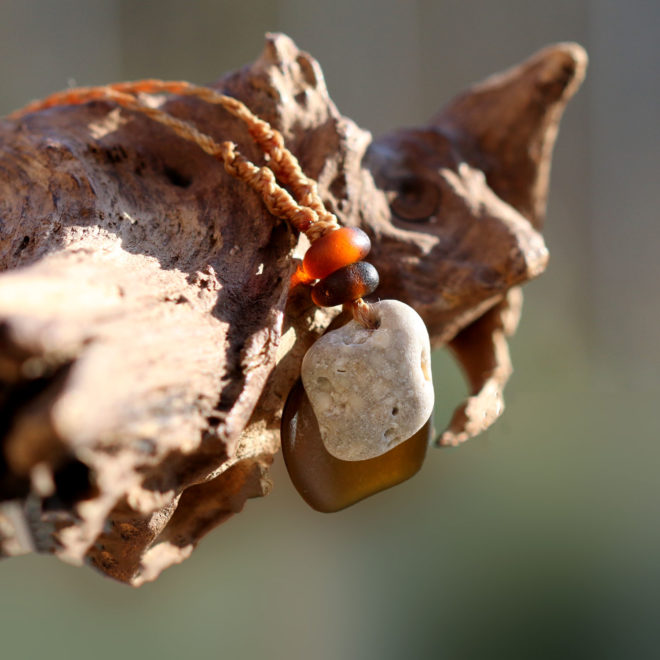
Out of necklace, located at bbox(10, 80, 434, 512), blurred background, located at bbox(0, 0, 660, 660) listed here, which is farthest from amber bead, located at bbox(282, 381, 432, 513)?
blurred background, located at bbox(0, 0, 660, 660)

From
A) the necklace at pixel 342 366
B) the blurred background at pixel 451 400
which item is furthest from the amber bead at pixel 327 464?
the blurred background at pixel 451 400

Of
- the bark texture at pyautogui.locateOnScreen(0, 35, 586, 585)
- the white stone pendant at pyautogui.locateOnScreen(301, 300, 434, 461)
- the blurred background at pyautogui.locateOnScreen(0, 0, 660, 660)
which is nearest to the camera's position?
the bark texture at pyautogui.locateOnScreen(0, 35, 586, 585)

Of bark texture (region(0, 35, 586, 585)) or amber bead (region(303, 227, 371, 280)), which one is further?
amber bead (region(303, 227, 371, 280))

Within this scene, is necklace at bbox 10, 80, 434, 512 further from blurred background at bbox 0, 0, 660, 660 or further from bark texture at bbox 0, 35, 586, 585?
blurred background at bbox 0, 0, 660, 660

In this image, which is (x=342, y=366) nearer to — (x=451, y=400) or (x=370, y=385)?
(x=370, y=385)

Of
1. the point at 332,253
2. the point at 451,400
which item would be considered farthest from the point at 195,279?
the point at 451,400

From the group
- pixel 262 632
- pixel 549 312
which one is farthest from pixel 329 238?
pixel 549 312
